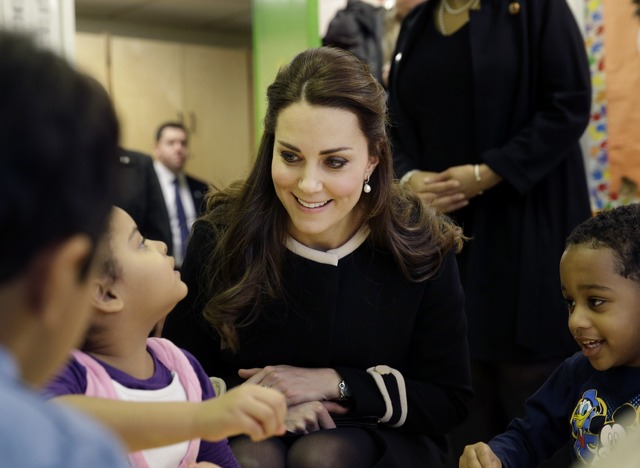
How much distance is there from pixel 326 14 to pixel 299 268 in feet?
7.69

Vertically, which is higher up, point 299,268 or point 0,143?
point 0,143

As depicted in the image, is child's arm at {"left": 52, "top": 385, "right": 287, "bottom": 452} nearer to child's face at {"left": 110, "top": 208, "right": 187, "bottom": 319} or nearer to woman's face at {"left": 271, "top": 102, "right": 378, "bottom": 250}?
child's face at {"left": 110, "top": 208, "right": 187, "bottom": 319}

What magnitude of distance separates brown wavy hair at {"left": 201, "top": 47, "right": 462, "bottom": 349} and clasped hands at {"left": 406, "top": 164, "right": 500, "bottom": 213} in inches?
18.6

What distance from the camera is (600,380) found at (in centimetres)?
158

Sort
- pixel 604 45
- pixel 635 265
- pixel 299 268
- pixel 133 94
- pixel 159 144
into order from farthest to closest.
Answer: pixel 133 94 < pixel 159 144 < pixel 604 45 < pixel 299 268 < pixel 635 265

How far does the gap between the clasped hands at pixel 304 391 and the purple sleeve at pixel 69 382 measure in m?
0.46

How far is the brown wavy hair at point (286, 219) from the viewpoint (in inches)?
69.1

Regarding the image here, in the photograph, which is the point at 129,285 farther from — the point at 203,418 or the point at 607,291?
the point at 607,291

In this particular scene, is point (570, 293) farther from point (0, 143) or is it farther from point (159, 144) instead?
point (159, 144)

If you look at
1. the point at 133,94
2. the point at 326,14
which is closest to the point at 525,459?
the point at 326,14

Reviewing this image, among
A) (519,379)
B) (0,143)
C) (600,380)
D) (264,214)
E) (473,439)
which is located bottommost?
(473,439)

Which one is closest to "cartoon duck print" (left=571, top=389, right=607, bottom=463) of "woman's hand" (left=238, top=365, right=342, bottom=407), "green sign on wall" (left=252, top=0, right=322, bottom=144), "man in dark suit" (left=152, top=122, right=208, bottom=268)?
"woman's hand" (left=238, top=365, right=342, bottom=407)

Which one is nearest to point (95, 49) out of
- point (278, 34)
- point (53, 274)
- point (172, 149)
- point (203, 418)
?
point (172, 149)

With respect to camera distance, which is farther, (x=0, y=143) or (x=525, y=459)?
(x=525, y=459)
